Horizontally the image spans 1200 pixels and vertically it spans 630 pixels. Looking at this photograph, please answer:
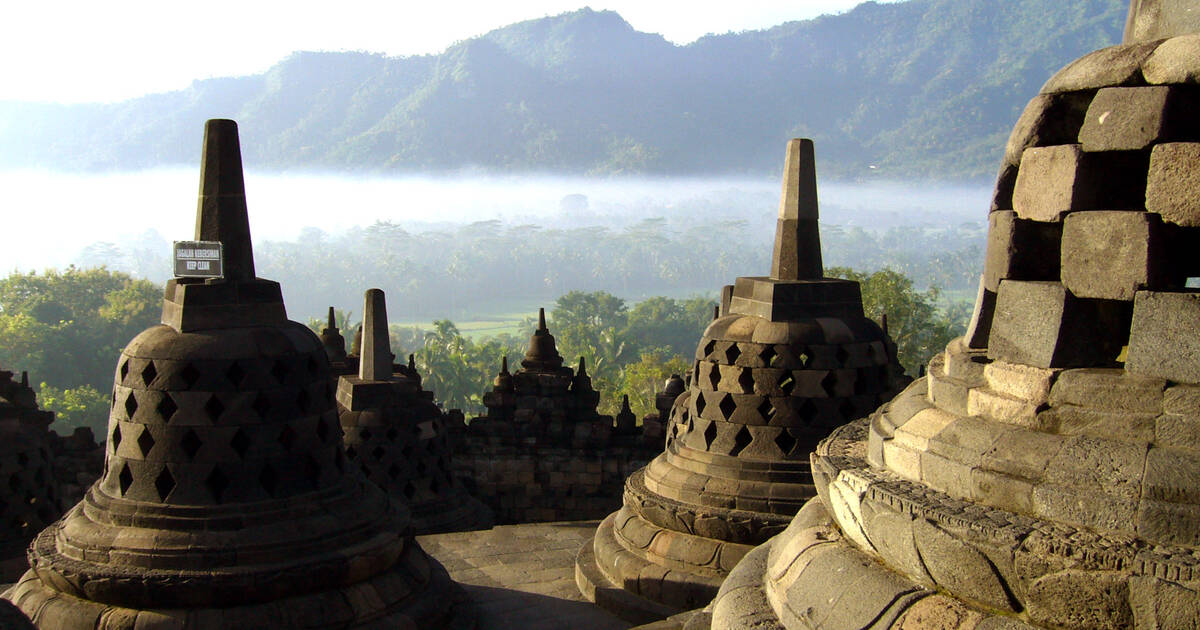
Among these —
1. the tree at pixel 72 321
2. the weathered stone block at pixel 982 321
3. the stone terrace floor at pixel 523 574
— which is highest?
the weathered stone block at pixel 982 321

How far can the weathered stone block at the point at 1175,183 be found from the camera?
10.8 ft

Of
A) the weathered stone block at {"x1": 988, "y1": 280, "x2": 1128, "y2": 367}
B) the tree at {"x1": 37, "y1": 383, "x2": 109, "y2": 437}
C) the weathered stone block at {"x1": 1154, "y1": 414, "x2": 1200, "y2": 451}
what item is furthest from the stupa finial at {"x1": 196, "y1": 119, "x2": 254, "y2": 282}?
the tree at {"x1": 37, "y1": 383, "x2": 109, "y2": 437}

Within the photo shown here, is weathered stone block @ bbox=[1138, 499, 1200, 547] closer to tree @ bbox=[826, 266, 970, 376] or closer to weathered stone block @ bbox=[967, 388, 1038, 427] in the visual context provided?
weathered stone block @ bbox=[967, 388, 1038, 427]

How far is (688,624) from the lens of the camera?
471 cm

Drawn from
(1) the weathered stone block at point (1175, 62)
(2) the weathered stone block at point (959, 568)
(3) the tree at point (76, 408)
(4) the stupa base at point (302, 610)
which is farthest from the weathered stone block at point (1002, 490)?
(3) the tree at point (76, 408)

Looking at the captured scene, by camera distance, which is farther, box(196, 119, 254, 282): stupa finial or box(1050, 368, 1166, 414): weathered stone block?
box(196, 119, 254, 282): stupa finial

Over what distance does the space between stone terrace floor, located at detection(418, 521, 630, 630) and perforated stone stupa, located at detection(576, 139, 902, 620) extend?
299mm

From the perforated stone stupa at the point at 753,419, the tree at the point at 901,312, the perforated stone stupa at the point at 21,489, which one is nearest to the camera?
the perforated stone stupa at the point at 753,419

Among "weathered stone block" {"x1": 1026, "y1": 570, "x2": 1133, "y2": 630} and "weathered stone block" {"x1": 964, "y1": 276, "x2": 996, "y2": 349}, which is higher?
"weathered stone block" {"x1": 964, "y1": 276, "x2": 996, "y2": 349}

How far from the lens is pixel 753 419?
351 inches

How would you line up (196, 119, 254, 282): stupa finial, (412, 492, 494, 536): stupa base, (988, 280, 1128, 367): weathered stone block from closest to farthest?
1. (988, 280, 1128, 367): weathered stone block
2. (196, 119, 254, 282): stupa finial
3. (412, 492, 494, 536): stupa base

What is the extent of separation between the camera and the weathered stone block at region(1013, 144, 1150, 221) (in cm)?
363

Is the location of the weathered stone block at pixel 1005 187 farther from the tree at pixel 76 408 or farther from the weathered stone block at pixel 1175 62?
the tree at pixel 76 408

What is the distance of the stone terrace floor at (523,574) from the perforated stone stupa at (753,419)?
30cm
